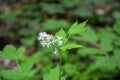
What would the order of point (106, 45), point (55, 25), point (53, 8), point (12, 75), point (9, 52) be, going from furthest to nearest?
point (53, 8)
point (55, 25)
point (106, 45)
point (9, 52)
point (12, 75)

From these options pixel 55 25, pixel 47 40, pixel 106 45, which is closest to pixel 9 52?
pixel 47 40

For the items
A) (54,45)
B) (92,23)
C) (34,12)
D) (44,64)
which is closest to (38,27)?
(34,12)

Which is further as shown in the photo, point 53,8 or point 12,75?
point 53,8

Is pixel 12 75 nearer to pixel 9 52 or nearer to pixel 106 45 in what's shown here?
pixel 9 52


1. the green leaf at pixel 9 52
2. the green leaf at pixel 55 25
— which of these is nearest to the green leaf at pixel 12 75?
the green leaf at pixel 9 52

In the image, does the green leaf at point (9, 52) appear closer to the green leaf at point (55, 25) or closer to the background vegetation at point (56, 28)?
the background vegetation at point (56, 28)

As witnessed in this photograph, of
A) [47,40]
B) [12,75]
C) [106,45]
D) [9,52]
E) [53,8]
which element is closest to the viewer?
[47,40]

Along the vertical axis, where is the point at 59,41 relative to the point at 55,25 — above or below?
below

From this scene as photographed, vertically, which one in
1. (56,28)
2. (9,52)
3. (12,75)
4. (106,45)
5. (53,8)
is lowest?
(12,75)

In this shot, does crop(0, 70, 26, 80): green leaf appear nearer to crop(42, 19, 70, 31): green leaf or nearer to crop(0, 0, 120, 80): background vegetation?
crop(0, 0, 120, 80): background vegetation

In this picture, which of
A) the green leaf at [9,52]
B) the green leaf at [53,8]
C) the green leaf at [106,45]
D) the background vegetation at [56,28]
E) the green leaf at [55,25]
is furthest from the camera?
the green leaf at [53,8]

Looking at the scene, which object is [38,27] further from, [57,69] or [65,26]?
[57,69]
